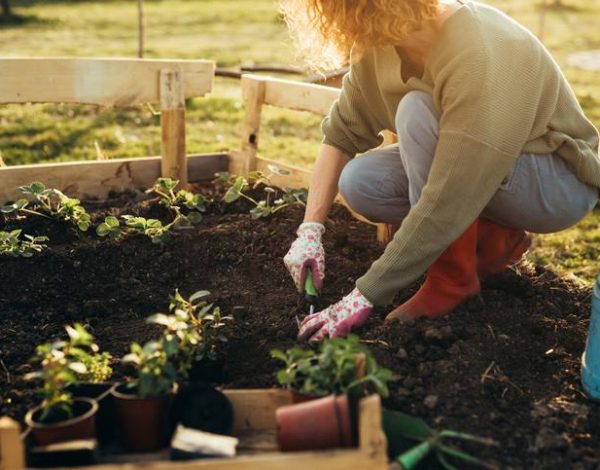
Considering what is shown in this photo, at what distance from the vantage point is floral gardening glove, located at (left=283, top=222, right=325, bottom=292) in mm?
2816

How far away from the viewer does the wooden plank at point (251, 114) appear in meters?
4.11

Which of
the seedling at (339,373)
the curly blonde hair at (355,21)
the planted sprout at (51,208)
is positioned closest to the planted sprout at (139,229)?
the planted sprout at (51,208)

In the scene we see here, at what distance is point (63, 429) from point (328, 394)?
63 cm

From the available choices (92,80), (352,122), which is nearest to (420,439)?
(352,122)

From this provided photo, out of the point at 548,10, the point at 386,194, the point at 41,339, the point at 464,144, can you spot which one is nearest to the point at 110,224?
the point at 41,339

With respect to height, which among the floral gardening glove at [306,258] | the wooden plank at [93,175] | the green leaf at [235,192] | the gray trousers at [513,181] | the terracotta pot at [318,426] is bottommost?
the wooden plank at [93,175]

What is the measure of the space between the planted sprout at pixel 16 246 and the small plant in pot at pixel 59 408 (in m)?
1.24

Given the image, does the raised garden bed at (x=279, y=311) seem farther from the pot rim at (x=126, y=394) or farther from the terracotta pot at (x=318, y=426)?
the terracotta pot at (x=318, y=426)

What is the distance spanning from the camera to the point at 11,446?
179cm

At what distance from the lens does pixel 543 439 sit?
84.8 inches

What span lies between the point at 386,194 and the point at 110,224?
3.71 feet

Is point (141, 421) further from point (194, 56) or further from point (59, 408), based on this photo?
point (194, 56)

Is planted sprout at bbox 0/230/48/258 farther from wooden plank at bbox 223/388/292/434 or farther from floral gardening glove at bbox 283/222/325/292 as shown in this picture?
wooden plank at bbox 223/388/292/434

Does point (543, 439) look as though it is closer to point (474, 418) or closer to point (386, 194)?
point (474, 418)
